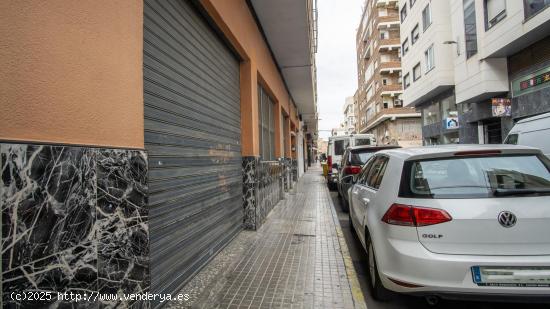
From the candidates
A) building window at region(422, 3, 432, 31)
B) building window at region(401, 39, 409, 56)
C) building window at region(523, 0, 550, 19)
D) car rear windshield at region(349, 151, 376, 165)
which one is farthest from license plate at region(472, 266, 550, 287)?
building window at region(401, 39, 409, 56)

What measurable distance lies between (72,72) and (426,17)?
79.7ft

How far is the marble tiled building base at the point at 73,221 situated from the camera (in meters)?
1.58

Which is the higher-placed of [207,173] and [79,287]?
[207,173]

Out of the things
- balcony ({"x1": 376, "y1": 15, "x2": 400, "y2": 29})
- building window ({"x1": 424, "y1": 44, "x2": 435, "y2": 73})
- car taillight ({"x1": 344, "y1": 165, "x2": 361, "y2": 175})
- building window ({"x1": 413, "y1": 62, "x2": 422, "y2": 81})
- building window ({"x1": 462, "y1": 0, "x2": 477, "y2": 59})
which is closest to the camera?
car taillight ({"x1": 344, "y1": 165, "x2": 361, "y2": 175})

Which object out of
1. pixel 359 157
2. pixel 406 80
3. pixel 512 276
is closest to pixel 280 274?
pixel 512 276

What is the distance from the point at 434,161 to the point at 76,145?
3.09 m

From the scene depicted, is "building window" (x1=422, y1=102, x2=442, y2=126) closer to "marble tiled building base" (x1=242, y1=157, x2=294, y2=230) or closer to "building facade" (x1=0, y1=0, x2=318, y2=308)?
"marble tiled building base" (x1=242, y1=157, x2=294, y2=230)

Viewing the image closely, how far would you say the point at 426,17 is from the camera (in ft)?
69.8

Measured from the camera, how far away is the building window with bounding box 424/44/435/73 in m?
20.3

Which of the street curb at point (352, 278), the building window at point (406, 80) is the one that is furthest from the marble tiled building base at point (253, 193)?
the building window at point (406, 80)

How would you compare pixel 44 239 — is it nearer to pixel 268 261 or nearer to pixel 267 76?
pixel 268 261

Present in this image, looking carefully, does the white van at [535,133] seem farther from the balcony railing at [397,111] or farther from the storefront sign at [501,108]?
the balcony railing at [397,111]

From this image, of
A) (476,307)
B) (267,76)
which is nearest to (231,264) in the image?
(476,307)

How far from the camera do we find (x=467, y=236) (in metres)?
2.64
